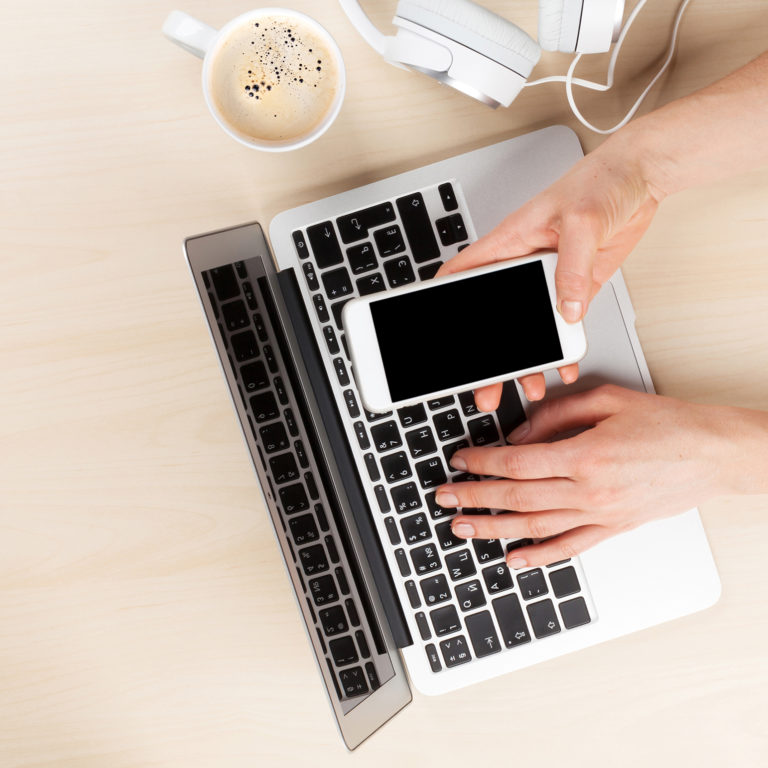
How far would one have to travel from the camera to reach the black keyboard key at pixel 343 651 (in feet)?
1.73

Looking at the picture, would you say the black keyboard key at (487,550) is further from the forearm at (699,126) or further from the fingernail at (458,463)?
the forearm at (699,126)

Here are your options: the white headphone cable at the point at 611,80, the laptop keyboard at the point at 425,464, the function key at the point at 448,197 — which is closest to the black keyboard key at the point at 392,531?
the laptop keyboard at the point at 425,464

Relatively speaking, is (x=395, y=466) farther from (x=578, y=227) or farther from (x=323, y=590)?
(x=578, y=227)

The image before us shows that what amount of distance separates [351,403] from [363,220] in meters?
0.18

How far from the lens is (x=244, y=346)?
1.83 ft

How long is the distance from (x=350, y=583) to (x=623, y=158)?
47 centimetres

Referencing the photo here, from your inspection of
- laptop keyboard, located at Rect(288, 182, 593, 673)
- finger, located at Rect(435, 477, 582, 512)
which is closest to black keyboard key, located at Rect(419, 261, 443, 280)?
laptop keyboard, located at Rect(288, 182, 593, 673)

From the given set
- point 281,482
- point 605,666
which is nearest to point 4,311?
point 281,482

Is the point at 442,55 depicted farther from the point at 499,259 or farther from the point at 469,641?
the point at 469,641

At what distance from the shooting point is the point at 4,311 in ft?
2.06

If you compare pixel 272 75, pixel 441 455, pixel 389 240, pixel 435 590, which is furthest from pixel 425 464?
pixel 272 75

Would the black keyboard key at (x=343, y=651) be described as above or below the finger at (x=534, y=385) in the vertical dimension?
below

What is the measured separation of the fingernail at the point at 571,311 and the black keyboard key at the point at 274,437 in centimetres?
27

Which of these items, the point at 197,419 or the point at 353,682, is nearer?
the point at 353,682
